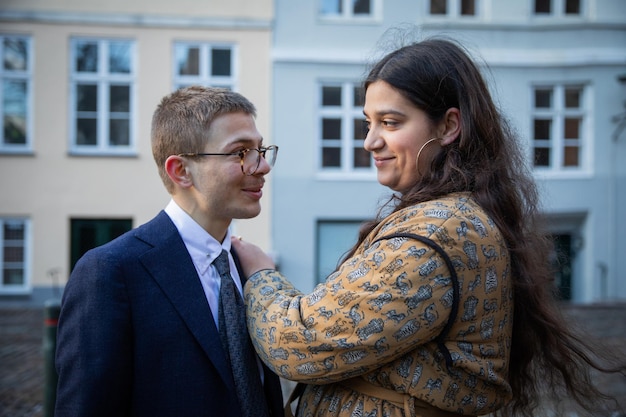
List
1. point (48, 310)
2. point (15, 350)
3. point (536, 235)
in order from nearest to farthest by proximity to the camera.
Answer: point (536, 235) → point (48, 310) → point (15, 350)

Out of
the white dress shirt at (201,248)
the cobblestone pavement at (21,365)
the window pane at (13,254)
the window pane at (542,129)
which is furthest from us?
the window pane at (542,129)

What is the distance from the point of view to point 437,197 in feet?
6.05

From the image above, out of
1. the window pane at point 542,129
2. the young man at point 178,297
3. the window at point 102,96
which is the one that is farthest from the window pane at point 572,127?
the young man at point 178,297

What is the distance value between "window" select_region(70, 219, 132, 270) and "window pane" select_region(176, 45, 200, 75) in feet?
11.3

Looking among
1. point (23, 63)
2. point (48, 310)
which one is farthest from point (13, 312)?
point (48, 310)

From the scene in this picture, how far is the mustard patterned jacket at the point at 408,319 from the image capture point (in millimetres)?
1628

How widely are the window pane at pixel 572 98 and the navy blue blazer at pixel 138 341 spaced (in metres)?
13.8

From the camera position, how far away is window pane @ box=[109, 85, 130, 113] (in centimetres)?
1338

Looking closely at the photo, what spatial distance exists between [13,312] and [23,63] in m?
5.17

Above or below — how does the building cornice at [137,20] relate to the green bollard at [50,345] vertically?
above

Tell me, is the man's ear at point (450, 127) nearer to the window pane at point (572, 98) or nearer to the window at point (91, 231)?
→ the window at point (91, 231)

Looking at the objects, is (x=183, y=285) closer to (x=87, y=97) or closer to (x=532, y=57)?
(x=87, y=97)

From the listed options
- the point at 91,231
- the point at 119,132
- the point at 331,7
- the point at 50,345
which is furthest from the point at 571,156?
the point at 50,345

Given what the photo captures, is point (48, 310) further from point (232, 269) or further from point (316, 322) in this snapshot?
point (316, 322)
